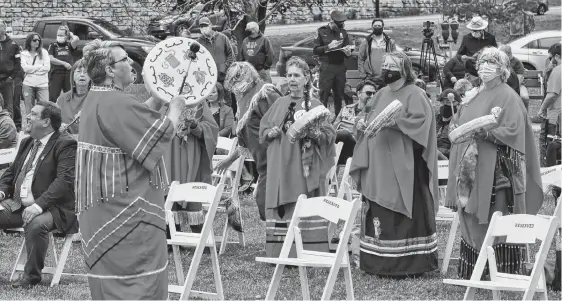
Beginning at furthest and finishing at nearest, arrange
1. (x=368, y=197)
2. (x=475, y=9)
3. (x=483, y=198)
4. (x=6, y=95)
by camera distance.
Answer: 1. (x=475, y=9)
2. (x=6, y=95)
3. (x=368, y=197)
4. (x=483, y=198)

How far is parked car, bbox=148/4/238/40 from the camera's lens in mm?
22234

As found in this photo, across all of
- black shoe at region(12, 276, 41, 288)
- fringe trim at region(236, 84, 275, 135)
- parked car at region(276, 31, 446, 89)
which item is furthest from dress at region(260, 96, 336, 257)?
parked car at region(276, 31, 446, 89)

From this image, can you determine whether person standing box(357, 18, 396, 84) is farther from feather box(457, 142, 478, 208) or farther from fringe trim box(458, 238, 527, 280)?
fringe trim box(458, 238, 527, 280)

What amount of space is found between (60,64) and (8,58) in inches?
43.8

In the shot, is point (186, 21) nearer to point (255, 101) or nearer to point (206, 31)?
point (206, 31)

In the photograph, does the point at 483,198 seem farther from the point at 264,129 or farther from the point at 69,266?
the point at 69,266

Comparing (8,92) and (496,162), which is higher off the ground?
(496,162)

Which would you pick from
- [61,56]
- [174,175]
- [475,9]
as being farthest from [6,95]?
[475,9]

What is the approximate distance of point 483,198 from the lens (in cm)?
755

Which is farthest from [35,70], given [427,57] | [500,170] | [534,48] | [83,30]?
[534,48]

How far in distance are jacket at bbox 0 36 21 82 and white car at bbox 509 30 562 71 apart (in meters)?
10.7

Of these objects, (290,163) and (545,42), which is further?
(545,42)

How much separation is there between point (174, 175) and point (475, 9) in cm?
2117

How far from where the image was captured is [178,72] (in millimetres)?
6008
